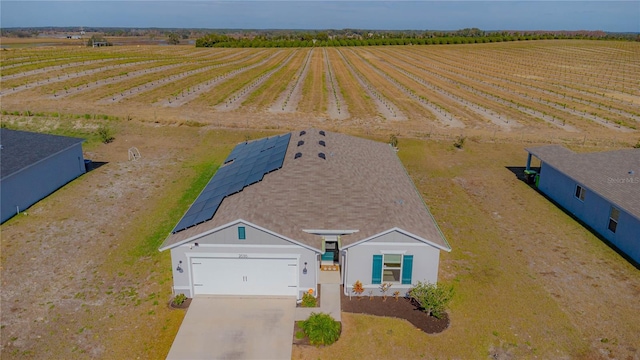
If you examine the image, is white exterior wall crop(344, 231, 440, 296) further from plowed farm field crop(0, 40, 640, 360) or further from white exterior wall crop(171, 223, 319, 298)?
plowed farm field crop(0, 40, 640, 360)

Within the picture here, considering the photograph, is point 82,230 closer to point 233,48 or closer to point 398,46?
point 233,48

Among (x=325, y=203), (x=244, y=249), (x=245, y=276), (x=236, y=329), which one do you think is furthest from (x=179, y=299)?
(x=325, y=203)

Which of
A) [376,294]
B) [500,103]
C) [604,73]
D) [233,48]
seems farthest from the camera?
[233,48]

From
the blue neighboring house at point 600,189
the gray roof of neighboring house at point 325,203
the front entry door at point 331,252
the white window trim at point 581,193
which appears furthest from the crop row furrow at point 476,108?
the front entry door at point 331,252

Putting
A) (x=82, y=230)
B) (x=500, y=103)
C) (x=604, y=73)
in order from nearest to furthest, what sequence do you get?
(x=82, y=230) → (x=500, y=103) → (x=604, y=73)

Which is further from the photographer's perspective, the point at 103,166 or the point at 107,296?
the point at 103,166

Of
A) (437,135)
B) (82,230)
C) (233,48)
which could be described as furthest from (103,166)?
(233,48)

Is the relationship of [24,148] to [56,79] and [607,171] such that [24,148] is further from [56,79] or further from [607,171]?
[56,79]

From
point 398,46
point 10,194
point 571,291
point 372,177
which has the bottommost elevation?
point 571,291
